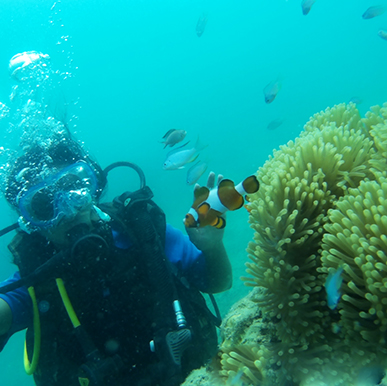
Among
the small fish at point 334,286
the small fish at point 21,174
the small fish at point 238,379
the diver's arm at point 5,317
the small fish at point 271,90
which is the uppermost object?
the small fish at point 271,90

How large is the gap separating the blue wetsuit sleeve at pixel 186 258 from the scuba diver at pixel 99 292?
18 cm

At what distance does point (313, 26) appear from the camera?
3354 inches

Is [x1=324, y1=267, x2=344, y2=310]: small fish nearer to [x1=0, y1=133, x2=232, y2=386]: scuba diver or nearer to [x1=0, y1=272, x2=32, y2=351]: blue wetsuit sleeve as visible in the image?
[x1=0, y1=133, x2=232, y2=386]: scuba diver

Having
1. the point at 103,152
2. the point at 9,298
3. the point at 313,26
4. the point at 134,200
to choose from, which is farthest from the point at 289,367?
the point at 313,26

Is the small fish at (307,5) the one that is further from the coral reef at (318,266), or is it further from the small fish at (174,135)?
the coral reef at (318,266)

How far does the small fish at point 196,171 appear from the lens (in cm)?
363

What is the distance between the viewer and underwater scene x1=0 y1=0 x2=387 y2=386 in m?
1.20

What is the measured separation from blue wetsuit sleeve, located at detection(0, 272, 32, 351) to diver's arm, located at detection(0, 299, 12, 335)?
0.13ft

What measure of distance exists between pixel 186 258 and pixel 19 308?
5.47ft

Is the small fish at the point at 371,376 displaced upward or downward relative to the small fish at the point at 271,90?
downward

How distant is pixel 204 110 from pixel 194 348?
80.5m

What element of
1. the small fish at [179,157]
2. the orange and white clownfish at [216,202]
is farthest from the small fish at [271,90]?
the orange and white clownfish at [216,202]

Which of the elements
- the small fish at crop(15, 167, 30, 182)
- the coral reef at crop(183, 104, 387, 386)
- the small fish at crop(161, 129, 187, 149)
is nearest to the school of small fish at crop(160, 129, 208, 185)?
the small fish at crop(161, 129, 187, 149)

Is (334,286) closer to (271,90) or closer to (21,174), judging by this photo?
(21,174)
